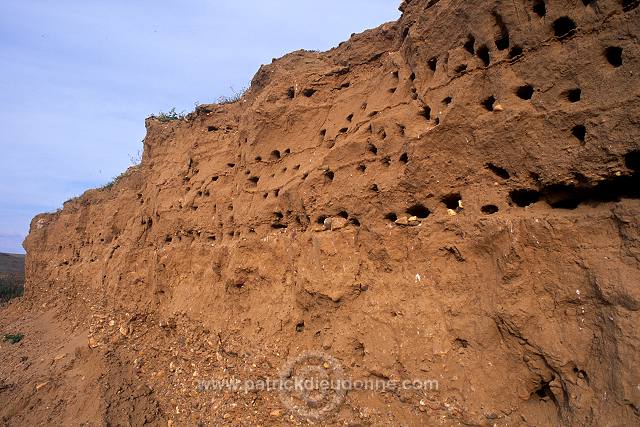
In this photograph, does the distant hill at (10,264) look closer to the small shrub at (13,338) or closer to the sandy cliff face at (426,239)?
the small shrub at (13,338)

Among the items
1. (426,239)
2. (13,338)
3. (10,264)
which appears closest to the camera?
(426,239)

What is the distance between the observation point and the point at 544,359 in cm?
316

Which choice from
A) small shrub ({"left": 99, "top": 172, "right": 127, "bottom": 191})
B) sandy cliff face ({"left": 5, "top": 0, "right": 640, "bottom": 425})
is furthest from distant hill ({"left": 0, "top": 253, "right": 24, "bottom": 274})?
sandy cliff face ({"left": 5, "top": 0, "right": 640, "bottom": 425})

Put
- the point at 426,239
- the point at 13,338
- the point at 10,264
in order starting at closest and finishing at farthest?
the point at 426,239 < the point at 13,338 < the point at 10,264

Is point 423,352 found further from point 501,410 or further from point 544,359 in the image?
point 544,359

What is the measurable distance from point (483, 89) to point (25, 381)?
7698 mm

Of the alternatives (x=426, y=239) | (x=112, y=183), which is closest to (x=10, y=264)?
(x=112, y=183)

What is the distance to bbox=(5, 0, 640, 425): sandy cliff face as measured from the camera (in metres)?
3.08

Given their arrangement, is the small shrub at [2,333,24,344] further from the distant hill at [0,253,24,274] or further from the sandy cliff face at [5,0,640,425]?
the distant hill at [0,253,24,274]

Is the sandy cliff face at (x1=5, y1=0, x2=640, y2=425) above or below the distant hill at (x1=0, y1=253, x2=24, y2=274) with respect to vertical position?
below

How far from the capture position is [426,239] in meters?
4.09

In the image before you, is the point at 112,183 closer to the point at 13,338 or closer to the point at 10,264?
the point at 13,338

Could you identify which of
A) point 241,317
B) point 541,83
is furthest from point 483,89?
point 241,317

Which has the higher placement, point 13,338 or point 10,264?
point 10,264
